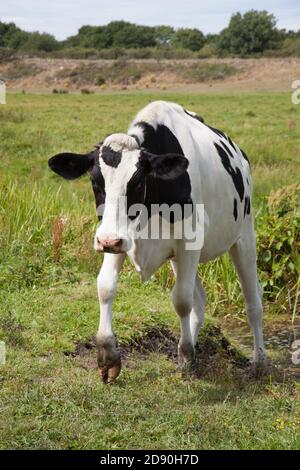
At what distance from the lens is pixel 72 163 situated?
5.39 meters

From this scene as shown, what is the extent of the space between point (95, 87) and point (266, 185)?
46.0m

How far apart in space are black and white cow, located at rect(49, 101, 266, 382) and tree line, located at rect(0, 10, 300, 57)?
58.6 meters

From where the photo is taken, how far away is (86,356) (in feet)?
20.1

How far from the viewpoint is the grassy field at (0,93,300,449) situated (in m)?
4.62

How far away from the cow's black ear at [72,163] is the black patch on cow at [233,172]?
51.6 inches

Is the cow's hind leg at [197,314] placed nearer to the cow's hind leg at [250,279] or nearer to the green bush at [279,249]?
the cow's hind leg at [250,279]

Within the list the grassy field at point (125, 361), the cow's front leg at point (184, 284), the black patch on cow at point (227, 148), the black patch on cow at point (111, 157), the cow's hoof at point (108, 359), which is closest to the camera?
the grassy field at point (125, 361)

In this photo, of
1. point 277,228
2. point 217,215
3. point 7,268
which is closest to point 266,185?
point 277,228

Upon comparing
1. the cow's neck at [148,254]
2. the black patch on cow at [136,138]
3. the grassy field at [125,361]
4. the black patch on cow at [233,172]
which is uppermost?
the black patch on cow at [136,138]

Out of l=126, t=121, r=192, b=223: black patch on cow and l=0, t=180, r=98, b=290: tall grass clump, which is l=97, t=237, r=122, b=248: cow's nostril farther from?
l=0, t=180, r=98, b=290: tall grass clump

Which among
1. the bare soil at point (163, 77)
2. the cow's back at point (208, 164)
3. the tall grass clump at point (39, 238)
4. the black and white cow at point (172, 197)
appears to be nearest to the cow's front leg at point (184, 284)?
the black and white cow at point (172, 197)

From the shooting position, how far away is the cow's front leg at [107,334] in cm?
524

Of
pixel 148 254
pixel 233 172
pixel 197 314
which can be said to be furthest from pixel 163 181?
pixel 197 314

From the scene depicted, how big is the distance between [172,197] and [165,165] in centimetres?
38
